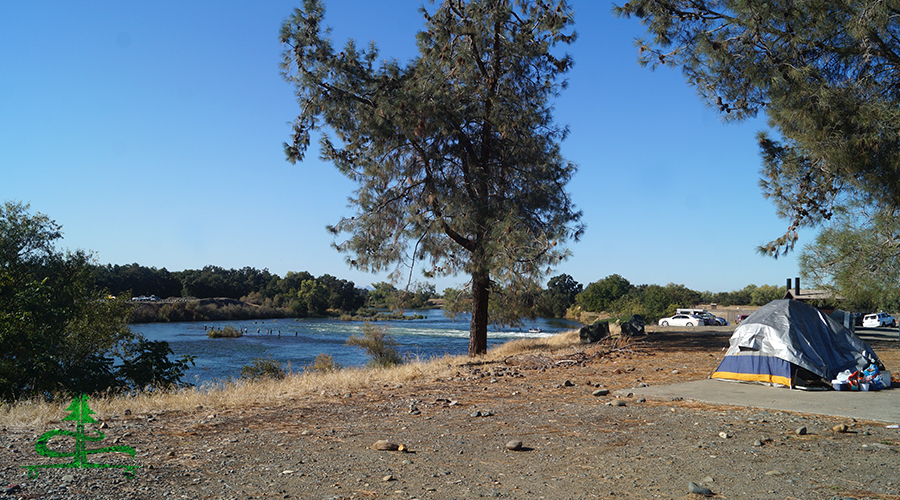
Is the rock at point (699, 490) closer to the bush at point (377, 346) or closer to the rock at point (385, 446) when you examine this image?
the rock at point (385, 446)

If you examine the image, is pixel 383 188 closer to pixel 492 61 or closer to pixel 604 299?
pixel 492 61

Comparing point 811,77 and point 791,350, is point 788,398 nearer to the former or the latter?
point 791,350

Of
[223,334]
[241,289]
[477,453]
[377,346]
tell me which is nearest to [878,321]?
[377,346]

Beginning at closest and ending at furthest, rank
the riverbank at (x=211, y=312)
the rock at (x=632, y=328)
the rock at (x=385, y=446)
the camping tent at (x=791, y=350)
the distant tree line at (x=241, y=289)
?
the rock at (x=385, y=446), the camping tent at (x=791, y=350), the rock at (x=632, y=328), the riverbank at (x=211, y=312), the distant tree line at (x=241, y=289)

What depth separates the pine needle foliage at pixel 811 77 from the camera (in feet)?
28.3

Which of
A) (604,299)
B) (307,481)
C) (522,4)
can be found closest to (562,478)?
(307,481)

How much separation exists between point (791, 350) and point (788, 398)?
1.35 metres

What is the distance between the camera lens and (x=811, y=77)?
8.94 m

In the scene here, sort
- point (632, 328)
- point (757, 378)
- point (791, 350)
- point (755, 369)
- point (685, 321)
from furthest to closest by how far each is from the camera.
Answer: point (685, 321) < point (632, 328) < point (755, 369) < point (757, 378) < point (791, 350)

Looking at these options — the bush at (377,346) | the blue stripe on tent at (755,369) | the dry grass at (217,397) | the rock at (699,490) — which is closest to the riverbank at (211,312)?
the bush at (377,346)

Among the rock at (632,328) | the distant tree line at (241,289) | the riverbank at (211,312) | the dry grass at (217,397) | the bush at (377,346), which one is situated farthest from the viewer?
the distant tree line at (241,289)

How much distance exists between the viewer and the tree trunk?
15.6 metres

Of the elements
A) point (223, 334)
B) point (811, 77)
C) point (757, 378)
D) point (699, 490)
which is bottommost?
point (223, 334)

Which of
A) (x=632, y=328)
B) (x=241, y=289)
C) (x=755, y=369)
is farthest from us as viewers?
(x=241, y=289)
